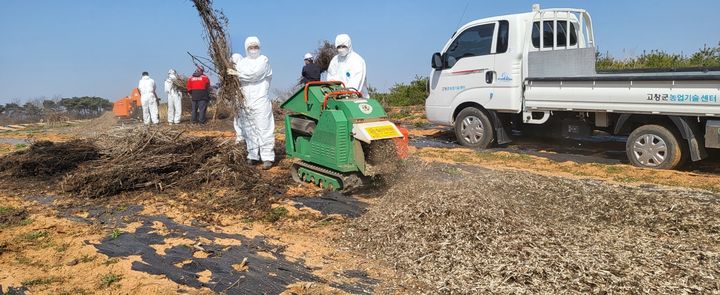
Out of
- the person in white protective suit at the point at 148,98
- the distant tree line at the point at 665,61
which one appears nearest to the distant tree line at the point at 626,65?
the distant tree line at the point at 665,61

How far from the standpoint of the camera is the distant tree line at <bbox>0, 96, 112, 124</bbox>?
2181 centimetres

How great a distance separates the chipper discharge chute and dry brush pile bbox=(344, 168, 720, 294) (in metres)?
0.79

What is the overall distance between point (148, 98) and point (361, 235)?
14.3 m

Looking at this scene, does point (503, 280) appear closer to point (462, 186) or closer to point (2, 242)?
point (462, 186)

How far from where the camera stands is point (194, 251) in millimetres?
4473

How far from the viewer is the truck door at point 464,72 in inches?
378

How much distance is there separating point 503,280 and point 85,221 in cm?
Result: 430

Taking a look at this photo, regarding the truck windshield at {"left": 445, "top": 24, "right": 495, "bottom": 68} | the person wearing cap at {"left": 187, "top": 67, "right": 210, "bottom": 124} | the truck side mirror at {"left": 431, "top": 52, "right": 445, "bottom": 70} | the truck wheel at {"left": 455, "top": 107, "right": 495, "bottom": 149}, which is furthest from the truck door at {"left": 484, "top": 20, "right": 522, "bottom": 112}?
the person wearing cap at {"left": 187, "top": 67, "right": 210, "bottom": 124}

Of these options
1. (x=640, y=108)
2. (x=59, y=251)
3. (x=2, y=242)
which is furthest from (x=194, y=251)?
(x=640, y=108)

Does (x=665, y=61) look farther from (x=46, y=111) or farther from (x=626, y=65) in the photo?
(x=46, y=111)

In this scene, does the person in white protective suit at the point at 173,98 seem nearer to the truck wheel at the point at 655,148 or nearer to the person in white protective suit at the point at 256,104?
the person in white protective suit at the point at 256,104

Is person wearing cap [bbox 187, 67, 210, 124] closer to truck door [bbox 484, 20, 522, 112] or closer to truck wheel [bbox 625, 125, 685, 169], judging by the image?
truck door [bbox 484, 20, 522, 112]

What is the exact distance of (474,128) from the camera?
10094mm

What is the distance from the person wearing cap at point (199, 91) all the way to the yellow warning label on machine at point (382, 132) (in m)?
11.0
